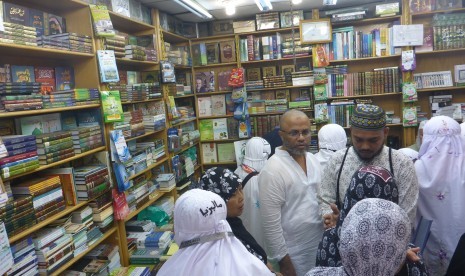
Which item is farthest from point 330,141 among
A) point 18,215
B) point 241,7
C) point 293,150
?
point 241,7

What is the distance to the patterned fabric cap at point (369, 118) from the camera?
1601 mm

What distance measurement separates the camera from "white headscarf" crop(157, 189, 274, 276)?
3.88ft

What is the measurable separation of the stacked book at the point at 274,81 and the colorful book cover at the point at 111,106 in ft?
8.78

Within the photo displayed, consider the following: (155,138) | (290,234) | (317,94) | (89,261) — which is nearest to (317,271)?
(290,234)

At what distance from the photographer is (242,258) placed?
4.01 ft

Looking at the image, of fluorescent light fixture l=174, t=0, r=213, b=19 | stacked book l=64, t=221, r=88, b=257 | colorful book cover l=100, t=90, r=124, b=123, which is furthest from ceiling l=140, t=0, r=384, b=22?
stacked book l=64, t=221, r=88, b=257

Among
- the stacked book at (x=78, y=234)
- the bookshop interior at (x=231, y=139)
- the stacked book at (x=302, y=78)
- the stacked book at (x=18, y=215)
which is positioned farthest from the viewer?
the stacked book at (x=302, y=78)

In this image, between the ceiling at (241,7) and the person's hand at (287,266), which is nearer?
the person's hand at (287,266)

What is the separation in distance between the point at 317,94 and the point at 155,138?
2.32 m

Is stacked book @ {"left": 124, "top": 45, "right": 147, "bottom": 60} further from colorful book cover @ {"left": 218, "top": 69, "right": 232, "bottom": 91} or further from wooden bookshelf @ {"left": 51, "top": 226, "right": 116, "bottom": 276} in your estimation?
colorful book cover @ {"left": 218, "top": 69, "right": 232, "bottom": 91}

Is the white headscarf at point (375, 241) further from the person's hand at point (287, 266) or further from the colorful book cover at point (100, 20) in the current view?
the colorful book cover at point (100, 20)

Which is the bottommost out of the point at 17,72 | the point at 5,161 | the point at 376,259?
the point at 376,259

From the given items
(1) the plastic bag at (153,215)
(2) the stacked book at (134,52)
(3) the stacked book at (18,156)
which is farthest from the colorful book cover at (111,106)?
(1) the plastic bag at (153,215)

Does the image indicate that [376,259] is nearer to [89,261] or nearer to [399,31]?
[89,261]
